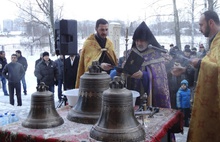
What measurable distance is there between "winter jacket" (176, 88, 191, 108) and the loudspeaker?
2.49 meters

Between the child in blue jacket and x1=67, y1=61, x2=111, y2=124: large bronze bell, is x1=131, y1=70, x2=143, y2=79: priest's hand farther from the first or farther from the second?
the child in blue jacket

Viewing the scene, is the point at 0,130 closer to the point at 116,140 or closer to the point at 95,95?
the point at 95,95

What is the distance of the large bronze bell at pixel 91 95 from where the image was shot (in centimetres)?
264

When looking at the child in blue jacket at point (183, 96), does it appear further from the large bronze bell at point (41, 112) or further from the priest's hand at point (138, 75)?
the large bronze bell at point (41, 112)

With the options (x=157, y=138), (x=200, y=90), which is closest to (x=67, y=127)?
(x=157, y=138)

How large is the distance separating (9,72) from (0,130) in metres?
6.98

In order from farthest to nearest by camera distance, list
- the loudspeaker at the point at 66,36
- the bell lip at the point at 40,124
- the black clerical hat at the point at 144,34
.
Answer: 1. the loudspeaker at the point at 66,36
2. the black clerical hat at the point at 144,34
3. the bell lip at the point at 40,124

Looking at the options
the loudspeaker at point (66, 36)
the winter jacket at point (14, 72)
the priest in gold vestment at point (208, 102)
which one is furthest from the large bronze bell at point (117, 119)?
the winter jacket at point (14, 72)

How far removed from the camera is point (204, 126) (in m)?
2.94

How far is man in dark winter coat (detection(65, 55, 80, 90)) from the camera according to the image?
25.8 feet

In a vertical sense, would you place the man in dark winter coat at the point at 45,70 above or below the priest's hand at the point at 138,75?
below

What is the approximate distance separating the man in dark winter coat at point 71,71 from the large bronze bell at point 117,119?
564 centimetres

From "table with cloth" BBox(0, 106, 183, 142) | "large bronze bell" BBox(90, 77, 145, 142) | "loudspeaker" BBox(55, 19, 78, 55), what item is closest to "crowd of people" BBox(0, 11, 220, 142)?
"table with cloth" BBox(0, 106, 183, 142)

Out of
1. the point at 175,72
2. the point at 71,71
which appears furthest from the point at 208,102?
the point at 71,71
